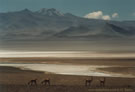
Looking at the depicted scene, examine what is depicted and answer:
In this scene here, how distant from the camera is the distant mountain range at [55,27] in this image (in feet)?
20.0

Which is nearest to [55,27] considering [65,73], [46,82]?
[65,73]

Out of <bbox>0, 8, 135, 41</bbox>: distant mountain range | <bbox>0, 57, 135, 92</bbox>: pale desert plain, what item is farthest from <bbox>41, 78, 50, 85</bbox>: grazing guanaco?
<bbox>0, 8, 135, 41</bbox>: distant mountain range

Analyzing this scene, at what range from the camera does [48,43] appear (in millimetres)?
6367

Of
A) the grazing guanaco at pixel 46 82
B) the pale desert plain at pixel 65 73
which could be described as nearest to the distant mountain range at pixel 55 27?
the pale desert plain at pixel 65 73

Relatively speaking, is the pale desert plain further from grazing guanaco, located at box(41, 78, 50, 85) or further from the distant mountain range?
the distant mountain range

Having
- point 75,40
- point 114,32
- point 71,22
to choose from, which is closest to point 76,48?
point 75,40

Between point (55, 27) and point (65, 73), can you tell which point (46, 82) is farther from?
point (55, 27)

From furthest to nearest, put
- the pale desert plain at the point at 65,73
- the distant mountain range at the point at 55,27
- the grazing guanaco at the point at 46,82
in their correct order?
1. the distant mountain range at the point at 55,27
2. the grazing guanaco at the point at 46,82
3. the pale desert plain at the point at 65,73

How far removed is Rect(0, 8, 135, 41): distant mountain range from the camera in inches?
240

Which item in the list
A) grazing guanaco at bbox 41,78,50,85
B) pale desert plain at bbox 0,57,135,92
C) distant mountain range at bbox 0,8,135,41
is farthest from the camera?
distant mountain range at bbox 0,8,135,41

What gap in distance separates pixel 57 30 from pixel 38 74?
54.3 inches

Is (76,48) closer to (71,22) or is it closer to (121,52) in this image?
(71,22)

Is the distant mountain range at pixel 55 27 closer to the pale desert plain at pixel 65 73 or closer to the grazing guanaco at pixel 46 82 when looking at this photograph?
the pale desert plain at pixel 65 73

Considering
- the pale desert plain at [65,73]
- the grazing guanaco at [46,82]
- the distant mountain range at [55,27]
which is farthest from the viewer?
the distant mountain range at [55,27]
